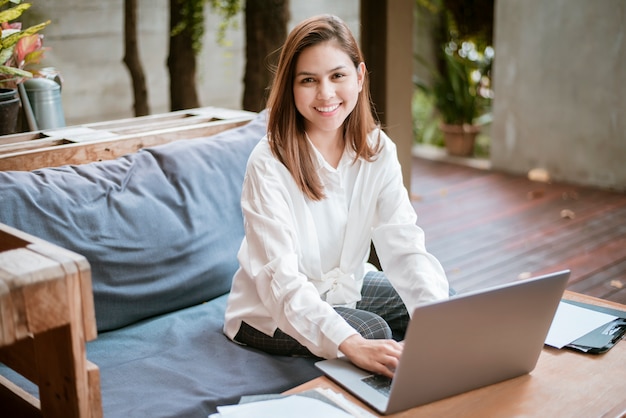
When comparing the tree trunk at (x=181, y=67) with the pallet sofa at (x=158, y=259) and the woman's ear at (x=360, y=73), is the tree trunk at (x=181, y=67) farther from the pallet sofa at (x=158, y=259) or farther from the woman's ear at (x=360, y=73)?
the woman's ear at (x=360, y=73)

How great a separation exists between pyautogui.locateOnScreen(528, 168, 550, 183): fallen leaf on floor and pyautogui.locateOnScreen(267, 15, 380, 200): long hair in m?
3.47

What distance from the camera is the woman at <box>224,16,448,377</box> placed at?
176cm

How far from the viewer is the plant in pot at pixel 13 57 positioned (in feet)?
7.20

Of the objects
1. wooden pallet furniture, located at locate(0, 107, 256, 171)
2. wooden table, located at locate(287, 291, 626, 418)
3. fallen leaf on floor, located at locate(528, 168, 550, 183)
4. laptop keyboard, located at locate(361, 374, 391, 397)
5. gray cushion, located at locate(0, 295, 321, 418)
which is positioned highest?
wooden pallet furniture, located at locate(0, 107, 256, 171)

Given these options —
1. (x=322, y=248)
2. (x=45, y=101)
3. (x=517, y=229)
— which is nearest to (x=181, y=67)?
(x=45, y=101)

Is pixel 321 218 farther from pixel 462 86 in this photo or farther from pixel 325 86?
pixel 462 86

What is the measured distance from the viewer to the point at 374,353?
4.97 ft

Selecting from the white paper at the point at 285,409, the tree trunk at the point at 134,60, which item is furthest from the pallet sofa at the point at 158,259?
the tree trunk at the point at 134,60

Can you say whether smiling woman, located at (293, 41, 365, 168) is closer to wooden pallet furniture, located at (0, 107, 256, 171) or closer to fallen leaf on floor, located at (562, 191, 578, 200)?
wooden pallet furniture, located at (0, 107, 256, 171)

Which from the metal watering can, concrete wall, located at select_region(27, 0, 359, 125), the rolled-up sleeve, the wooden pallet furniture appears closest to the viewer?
the rolled-up sleeve

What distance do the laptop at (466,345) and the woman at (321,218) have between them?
0.31 metres

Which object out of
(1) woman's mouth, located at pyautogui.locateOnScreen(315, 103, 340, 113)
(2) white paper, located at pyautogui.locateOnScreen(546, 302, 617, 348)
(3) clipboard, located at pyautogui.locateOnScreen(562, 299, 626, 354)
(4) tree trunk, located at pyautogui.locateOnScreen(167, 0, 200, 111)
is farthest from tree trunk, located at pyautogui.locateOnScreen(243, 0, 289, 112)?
(3) clipboard, located at pyautogui.locateOnScreen(562, 299, 626, 354)

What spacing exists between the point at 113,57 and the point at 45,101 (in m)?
0.63

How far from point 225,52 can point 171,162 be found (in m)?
1.32
